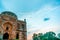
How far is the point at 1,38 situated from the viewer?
33750 mm

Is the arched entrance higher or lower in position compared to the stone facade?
lower

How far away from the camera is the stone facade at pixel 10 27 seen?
34.7 metres

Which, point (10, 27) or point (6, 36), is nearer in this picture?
point (6, 36)

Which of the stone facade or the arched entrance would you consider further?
the arched entrance

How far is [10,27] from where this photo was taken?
118 feet

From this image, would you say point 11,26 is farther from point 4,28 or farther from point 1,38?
point 1,38

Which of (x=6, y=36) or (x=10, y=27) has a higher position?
(x=10, y=27)

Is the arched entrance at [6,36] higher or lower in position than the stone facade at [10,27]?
lower

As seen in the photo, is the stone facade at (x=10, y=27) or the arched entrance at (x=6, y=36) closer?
the stone facade at (x=10, y=27)

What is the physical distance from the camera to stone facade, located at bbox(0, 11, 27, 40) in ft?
114

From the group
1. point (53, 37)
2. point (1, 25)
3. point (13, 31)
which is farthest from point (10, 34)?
point (53, 37)

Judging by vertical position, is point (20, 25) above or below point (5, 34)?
above

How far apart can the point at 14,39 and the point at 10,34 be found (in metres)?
1.81

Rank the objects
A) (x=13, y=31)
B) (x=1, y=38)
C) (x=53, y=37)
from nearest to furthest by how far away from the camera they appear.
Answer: (x=1, y=38) → (x=13, y=31) → (x=53, y=37)
